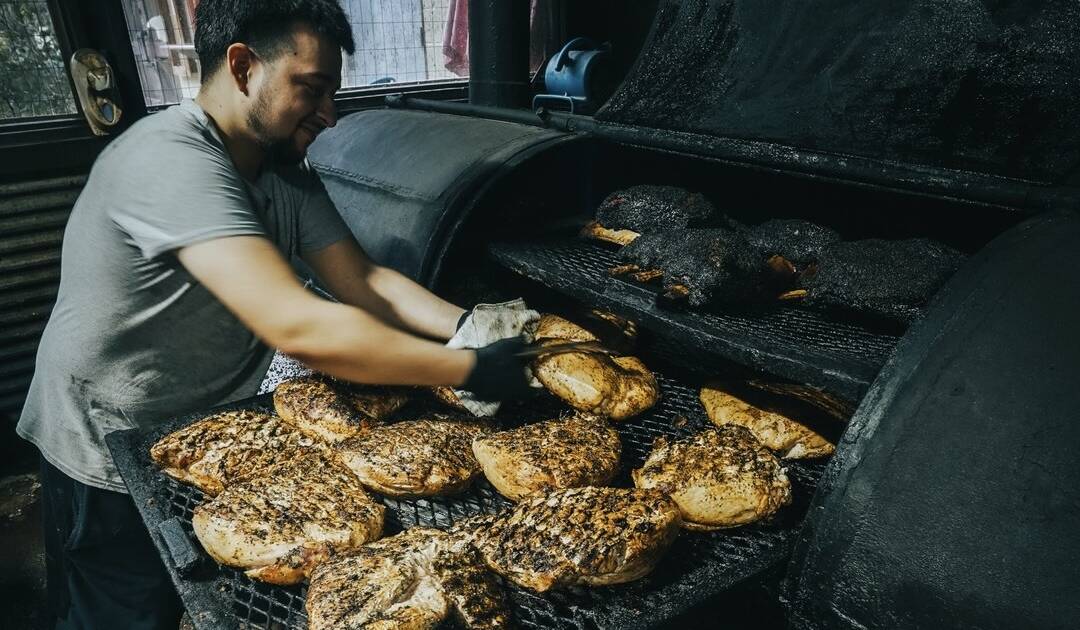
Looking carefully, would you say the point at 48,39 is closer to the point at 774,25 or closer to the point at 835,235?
the point at 774,25

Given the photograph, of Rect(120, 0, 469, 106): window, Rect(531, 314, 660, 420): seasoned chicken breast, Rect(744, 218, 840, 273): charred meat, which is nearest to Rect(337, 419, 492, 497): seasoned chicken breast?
Rect(531, 314, 660, 420): seasoned chicken breast

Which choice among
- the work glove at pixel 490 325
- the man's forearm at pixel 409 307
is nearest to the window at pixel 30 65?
the man's forearm at pixel 409 307

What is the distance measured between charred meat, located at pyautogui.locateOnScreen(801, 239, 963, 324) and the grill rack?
1.98 ft

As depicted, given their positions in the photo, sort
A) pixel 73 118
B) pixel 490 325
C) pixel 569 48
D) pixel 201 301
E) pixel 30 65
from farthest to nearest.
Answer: pixel 569 48
pixel 73 118
pixel 30 65
pixel 490 325
pixel 201 301

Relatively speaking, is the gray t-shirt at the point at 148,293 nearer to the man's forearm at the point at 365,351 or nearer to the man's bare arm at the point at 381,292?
the man's bare arm at the point at 381,292

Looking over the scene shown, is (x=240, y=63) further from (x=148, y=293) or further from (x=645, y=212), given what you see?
(x=645, y=212)

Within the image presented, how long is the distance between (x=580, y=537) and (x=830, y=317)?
1.09 metres

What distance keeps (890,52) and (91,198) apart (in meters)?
2.91

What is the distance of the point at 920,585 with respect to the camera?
1278mm

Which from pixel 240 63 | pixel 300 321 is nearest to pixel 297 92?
pixel 240 63

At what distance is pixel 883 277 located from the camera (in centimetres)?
188

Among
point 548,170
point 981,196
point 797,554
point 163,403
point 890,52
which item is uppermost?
point 890,52

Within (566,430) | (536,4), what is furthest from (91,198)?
(536,4)

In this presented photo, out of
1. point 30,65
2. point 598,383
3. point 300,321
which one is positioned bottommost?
point 598,383
